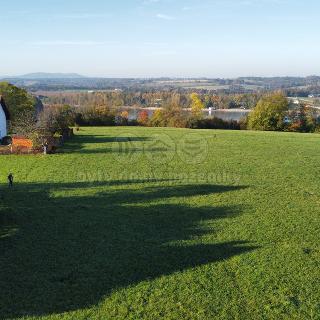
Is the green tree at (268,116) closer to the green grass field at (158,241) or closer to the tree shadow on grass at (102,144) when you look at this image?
the tree shadow on grass at (102,144)

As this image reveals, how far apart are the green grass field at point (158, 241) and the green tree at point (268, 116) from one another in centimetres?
3806

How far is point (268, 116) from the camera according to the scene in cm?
6562

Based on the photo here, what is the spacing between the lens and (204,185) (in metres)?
23.5

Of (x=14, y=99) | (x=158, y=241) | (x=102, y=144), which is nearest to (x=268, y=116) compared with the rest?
(x=102, y=144)

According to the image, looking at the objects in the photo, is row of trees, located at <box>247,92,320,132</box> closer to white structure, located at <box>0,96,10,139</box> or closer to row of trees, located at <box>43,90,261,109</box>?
white structure, located at <box>0,96,10,139</box>

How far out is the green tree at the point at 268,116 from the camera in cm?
6562

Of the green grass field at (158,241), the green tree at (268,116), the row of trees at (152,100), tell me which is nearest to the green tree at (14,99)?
the green grass field at (158,241)

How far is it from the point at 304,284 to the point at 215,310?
321 cm

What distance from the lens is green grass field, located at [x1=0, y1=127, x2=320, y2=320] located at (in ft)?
36.5

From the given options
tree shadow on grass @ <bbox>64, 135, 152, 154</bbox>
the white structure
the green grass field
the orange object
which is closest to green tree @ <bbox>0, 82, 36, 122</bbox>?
the white structure

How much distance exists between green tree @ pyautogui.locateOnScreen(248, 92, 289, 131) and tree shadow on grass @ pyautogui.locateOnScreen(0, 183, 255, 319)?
46.9 metres

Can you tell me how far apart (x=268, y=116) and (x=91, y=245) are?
55557mm

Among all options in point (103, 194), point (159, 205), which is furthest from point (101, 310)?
point (103, 194)

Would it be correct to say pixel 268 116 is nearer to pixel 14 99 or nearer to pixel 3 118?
pixel 14 99
